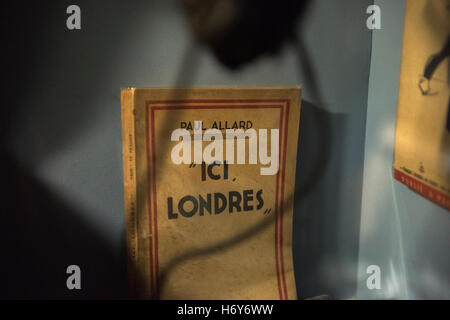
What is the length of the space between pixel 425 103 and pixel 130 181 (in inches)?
23.9

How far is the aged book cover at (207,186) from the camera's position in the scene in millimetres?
824

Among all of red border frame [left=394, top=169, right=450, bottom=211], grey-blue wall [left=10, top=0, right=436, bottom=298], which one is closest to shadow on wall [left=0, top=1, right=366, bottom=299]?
grey-blue wall [left=10, top=0, right=436, bottom=298]

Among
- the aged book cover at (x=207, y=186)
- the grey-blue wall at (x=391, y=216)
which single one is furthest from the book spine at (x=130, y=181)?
the grey-blue wall at (x=391, y=216)

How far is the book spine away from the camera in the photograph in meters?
0.80

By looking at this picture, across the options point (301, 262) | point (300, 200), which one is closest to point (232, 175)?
point (300, 200)

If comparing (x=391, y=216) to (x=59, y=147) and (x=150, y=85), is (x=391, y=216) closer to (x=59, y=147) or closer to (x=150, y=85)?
(x=150, y=85)

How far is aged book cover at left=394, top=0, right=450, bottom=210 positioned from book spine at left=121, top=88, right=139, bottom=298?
566 mm

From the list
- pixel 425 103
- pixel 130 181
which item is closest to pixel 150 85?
pixel 130 181

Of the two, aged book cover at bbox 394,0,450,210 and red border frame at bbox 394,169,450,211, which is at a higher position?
aged book cover at bbox 394,0,450,210

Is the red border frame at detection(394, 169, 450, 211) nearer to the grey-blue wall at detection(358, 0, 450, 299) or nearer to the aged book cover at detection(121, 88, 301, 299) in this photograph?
the grey-blue wall at detection(358, 0, 450, 299)

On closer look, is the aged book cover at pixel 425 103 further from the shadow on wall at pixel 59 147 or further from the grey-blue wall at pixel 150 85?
the shadow on wall at pixel 59 147

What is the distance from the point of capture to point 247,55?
2.93 ft

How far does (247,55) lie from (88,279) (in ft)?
2.02
